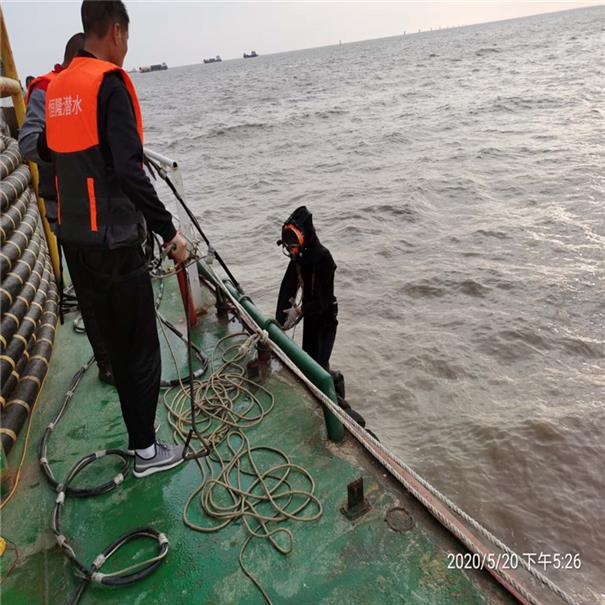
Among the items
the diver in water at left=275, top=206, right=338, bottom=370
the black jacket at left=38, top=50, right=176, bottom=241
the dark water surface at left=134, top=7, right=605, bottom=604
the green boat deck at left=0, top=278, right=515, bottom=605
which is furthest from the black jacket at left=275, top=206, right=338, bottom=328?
the black jacket at left=38, top=50, right=176, bottom=241

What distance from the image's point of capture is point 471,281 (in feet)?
25.2

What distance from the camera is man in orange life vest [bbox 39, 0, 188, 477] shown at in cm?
210

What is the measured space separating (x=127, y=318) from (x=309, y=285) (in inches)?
74.3

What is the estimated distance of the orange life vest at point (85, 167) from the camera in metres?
2.11

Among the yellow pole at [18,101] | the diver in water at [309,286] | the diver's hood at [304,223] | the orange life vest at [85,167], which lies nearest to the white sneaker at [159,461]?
the diver in water at [309,286]

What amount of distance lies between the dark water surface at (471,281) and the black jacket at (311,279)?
166 centimetres

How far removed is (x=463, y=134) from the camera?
17531 mm

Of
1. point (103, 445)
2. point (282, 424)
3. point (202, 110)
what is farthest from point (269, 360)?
point (202, 110)

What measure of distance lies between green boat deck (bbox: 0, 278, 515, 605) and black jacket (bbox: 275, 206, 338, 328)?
1.06 metres

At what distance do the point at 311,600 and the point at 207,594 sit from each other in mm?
479

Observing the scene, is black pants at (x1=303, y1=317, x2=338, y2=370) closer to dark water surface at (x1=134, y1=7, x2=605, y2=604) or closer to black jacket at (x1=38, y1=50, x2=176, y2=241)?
dark water surface at (x1=134, y1=7, x2=605, y2=604)

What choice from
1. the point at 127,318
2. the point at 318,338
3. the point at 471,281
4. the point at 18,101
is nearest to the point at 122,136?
the point at 127,318

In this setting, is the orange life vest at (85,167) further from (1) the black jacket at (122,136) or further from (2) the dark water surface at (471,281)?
(2) the dark water surface at (471,281)

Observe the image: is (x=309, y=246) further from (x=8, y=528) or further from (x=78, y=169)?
(x=8, y=528)
